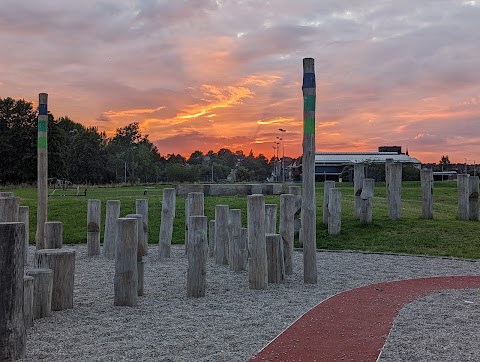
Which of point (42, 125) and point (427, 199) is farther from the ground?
point (42, 125)

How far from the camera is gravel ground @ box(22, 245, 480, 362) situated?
494cm

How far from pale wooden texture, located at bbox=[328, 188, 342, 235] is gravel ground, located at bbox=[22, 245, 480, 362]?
Result: 3712mm

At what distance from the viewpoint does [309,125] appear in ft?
27.7

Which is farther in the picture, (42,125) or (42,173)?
(42,125)

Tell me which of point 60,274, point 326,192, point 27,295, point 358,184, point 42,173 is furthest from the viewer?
point 358,184

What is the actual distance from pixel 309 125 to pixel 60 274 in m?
4.34

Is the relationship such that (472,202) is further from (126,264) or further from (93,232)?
(126,264)

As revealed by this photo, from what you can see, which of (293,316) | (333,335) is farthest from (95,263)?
(333,335)

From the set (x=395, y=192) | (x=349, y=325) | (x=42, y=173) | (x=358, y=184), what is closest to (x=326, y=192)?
(x=358, y=184)

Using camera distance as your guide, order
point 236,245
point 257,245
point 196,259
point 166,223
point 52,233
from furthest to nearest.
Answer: point 166,223 < point 236,245 < point 52,233 < point 257,245 < point 196,259

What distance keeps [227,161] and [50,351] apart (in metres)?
118

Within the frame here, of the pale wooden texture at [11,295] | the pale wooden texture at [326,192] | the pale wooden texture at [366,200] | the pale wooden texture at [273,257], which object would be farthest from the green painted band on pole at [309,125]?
the pale wooden texture at [366,200]

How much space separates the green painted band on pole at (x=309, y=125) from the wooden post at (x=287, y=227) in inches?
49.1

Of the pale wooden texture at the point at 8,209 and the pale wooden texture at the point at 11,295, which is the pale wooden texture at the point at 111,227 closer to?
the pale wooden texture at the point at 8,209
